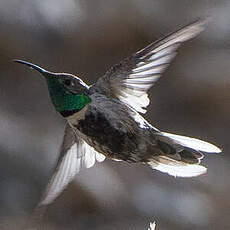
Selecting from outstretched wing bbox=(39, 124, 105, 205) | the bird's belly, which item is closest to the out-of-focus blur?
outstretched wing bbox=(39, 124, 105, 205)

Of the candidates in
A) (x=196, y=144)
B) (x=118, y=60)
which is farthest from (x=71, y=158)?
(x=118, y=60)

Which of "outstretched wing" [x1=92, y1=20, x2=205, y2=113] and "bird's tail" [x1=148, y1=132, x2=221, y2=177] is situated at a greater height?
"outstretched wing" [x1=92, y1=20, x2=205, y2=113]

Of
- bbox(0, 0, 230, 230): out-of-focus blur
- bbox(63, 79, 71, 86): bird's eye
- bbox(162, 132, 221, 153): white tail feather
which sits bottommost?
bbox(0, 0, 230, 230): out-of-focus blur

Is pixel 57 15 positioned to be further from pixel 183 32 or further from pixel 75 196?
pixel 183 32

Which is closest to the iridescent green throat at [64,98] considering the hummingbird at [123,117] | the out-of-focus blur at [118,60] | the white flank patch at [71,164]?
the hummingbird at [123,117]

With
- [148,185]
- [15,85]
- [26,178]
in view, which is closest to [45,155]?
[26,178]

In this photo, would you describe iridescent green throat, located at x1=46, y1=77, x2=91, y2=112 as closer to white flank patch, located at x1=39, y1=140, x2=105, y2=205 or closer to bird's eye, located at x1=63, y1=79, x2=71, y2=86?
bird's eye, located at x1=63, y1=79, x2=71, y2=86
